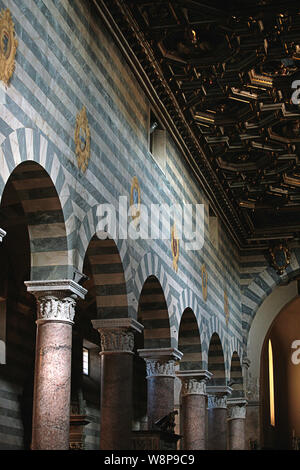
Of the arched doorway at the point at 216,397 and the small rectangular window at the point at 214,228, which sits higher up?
the small rectangular window at the point at 214,228

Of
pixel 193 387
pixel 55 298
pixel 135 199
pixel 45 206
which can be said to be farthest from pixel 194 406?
pixel 45 206

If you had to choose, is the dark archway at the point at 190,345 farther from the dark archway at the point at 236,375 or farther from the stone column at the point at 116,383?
the dark archway at the point at 236,375

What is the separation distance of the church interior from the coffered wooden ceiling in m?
0.04

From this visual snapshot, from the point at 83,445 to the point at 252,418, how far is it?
279 inches

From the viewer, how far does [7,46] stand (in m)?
8.88

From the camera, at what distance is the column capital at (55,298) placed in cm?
1020

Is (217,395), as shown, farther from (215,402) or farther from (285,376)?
(285,376)

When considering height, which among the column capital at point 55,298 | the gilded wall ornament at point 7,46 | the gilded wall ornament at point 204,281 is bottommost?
the column capital at point 55,298

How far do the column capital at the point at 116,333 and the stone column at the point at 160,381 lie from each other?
2476 millimetres

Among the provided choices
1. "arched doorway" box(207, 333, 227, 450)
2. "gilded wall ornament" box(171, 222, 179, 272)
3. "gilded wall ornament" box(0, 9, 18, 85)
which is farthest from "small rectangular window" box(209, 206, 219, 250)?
"gilded wall ornament" box(0, 9, 18, 85)

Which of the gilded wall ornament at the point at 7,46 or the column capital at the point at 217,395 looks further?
the column capital at the point at 217,395

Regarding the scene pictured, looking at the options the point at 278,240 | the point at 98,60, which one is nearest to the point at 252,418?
the point at 278,240

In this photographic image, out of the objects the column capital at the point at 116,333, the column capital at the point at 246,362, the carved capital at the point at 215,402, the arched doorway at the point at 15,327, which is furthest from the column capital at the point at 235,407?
the column capital at the point at 116,333

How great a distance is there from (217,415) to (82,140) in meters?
10.8
